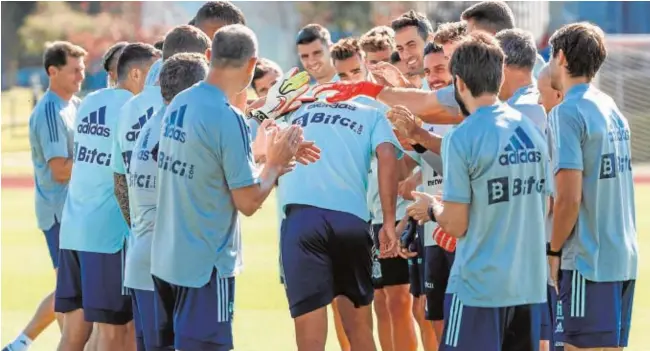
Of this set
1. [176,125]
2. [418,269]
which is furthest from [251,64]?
[418,269]

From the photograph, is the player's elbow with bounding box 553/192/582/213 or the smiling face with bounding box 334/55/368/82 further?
the smiling face with bounding box 334/55/368/82

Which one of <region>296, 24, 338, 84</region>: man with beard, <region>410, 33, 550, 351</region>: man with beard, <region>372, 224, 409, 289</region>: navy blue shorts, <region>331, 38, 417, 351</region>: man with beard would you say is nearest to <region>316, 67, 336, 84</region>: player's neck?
<region>296, 24, 338, 84</region>: man with beard

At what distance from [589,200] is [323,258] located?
1797 mm

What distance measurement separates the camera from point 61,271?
27.1 ft

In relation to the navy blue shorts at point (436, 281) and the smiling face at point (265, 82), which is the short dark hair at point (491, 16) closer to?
the navy blue shorts at point (436, 281)

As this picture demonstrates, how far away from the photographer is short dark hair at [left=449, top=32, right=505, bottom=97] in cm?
570

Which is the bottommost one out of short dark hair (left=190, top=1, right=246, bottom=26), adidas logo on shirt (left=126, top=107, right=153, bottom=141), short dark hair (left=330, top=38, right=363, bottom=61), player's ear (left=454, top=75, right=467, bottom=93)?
adidas logo on shirt (left=126, top=107, right=153, bottom=141)

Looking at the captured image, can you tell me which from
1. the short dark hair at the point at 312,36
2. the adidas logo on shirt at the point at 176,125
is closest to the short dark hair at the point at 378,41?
the short dark hair at the point at 312,36

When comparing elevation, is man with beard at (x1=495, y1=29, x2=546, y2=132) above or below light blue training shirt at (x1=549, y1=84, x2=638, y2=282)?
above

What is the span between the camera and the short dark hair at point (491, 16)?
310 inches

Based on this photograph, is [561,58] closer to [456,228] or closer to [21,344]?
[456,228]

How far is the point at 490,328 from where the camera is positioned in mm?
5758

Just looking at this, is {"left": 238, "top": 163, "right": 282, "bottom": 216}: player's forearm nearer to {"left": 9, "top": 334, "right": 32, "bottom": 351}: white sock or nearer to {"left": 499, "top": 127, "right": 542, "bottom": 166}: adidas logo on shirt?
{"left": 499, "top": 127, "right": 542, "bottom": 166}: adidas logo on shirt

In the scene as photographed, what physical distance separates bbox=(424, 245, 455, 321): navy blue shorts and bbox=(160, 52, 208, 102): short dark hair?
2.20 metres
